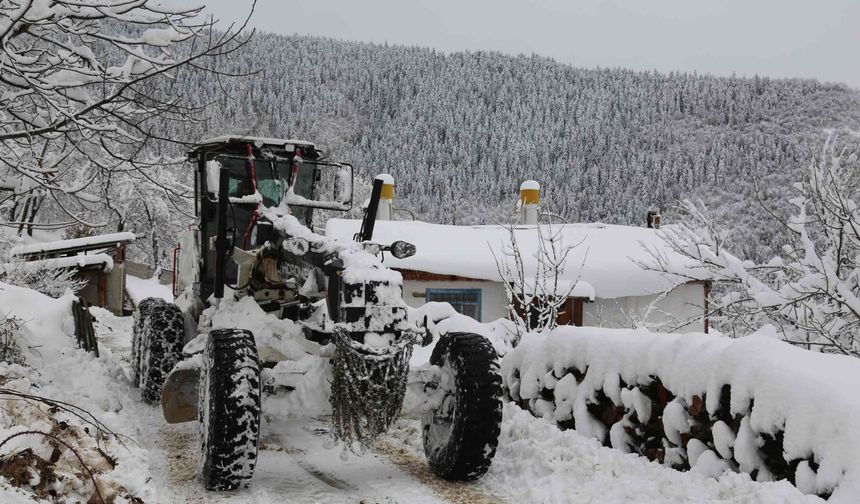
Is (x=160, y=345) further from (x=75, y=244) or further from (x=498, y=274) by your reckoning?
(x=75, y=244)

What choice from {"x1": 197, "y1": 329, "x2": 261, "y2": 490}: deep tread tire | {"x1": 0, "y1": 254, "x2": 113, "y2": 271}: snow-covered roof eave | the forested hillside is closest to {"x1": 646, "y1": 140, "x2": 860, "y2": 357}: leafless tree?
{"x1": 197, "y1": 329, "x2": 261, "y2": 490}: deep tread tire

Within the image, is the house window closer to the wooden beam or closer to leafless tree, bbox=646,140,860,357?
the wooden beam

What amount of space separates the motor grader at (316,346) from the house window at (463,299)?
1182 centimetres

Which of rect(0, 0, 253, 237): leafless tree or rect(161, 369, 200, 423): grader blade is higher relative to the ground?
rect(0, 0, 253, 237): leafless tree

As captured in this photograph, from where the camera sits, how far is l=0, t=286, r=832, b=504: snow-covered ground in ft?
16.0

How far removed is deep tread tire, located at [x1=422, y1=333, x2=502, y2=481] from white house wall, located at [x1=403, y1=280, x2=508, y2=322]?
43.1ft

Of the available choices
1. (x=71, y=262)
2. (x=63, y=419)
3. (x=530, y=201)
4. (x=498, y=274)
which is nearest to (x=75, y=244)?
(x=71, y=262)

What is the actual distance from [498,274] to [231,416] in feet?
45.5

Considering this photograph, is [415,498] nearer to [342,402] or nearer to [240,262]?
[342,402]

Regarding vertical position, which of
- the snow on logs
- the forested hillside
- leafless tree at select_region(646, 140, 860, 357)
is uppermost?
the forested hillside

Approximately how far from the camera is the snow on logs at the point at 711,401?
157 inches

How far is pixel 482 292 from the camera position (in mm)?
19344

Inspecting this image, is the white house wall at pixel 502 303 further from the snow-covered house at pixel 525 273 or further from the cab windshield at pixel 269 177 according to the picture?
the cab windshield at pixel 269 177

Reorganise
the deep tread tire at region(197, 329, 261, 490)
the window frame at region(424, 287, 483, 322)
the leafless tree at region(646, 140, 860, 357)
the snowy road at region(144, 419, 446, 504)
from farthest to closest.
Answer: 1. the window frame at region(424, 287, 483, 322)
2. the leafless tree at region(646, 140, 860, 357)
3. the snowy road at region(144, 419, 446, 504)
4. the deep tread tire at region(197, 329, 261, 490)
